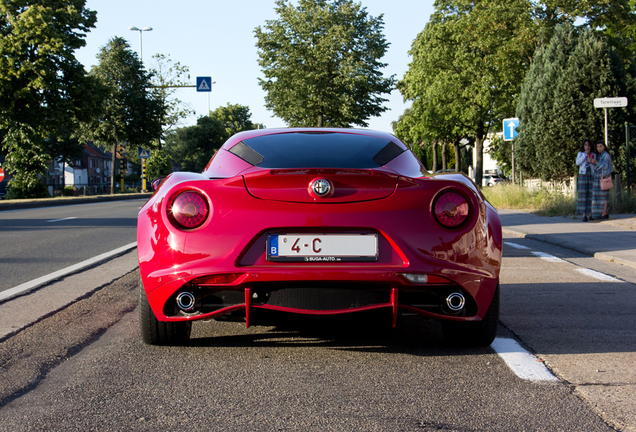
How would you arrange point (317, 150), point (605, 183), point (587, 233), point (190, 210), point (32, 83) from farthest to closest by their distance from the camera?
point (32, 83)
point (605, 183)
point (587, 233)
point (317, 150)
point (190, 210)

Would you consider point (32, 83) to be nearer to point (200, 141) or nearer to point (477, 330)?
point (477, 330)

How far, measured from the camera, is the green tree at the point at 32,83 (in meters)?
37.3

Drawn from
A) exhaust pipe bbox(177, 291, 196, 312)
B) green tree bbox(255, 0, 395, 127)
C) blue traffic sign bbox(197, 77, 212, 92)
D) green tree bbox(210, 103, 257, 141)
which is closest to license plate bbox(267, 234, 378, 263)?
exhaust pipe bbox(177, 291, 196, 312)

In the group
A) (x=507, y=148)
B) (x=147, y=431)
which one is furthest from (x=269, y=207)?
(x=507, y=148)

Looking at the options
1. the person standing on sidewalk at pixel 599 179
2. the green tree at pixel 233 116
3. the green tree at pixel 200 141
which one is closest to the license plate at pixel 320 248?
the person standing on sidewalk at pixel 599 179

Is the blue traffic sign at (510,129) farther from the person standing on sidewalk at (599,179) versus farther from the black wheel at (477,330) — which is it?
the black wheel at (477,330)

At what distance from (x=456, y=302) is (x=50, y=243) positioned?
9.42 metres

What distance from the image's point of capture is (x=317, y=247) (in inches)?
149

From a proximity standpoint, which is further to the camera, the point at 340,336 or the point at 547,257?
the point at 547,257

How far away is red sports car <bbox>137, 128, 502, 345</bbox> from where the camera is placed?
375 centimetres

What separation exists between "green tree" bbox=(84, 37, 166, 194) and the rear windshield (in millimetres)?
50183

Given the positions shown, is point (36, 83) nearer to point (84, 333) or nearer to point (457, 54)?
point (457, 54)

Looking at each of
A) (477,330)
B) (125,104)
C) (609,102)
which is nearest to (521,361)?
(477,330)

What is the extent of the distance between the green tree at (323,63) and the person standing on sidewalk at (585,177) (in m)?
29.8
